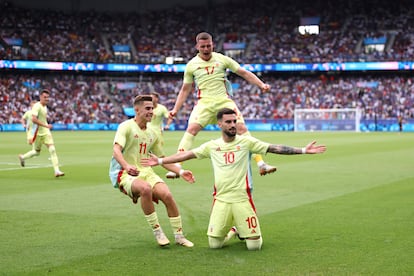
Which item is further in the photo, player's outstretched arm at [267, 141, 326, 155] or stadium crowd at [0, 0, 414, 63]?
stadium crowd at [0, 0, 414, 63]

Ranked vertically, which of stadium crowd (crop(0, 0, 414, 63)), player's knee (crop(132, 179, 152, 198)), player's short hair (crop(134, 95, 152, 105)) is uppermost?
stadium crowd (crop(0, 0, 414, 63))

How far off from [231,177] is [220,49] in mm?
70059

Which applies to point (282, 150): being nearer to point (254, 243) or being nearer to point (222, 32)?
point (254, 243)

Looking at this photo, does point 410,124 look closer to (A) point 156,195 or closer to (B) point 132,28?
(B) point 132,28

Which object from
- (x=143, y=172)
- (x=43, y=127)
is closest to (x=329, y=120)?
(x=43, y=127)

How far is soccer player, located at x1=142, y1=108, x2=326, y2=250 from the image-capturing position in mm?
7535

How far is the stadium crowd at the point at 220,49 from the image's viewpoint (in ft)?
225

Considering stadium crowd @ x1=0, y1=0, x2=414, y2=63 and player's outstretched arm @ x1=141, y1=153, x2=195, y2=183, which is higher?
stadium crowd @ x1=0, y1=0, x2=414, y2=63

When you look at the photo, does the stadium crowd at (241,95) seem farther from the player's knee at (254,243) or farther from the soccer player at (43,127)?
the player's knee at (254,243)

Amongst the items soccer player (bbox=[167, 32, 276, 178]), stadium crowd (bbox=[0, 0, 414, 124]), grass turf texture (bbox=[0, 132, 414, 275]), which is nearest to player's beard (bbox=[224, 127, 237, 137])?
grass turf texture (bbox=[0, 132, 414, 275])

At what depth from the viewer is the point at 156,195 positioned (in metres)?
8.10

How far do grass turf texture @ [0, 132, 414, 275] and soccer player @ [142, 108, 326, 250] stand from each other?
24 cm

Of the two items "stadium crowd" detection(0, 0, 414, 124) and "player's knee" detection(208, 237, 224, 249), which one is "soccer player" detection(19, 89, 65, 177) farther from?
"stadium crowd" detection(0, 0, 414, 124)

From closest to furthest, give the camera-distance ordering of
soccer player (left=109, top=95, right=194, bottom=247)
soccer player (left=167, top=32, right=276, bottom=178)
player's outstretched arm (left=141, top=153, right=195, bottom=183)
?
player's outstretched arm (left=141, top=153, right=195, bottom=183), soccer player (left=109, top=95, right=194, bottom=247), soccer player (left=167, top=32, right=276, bottom=178)
